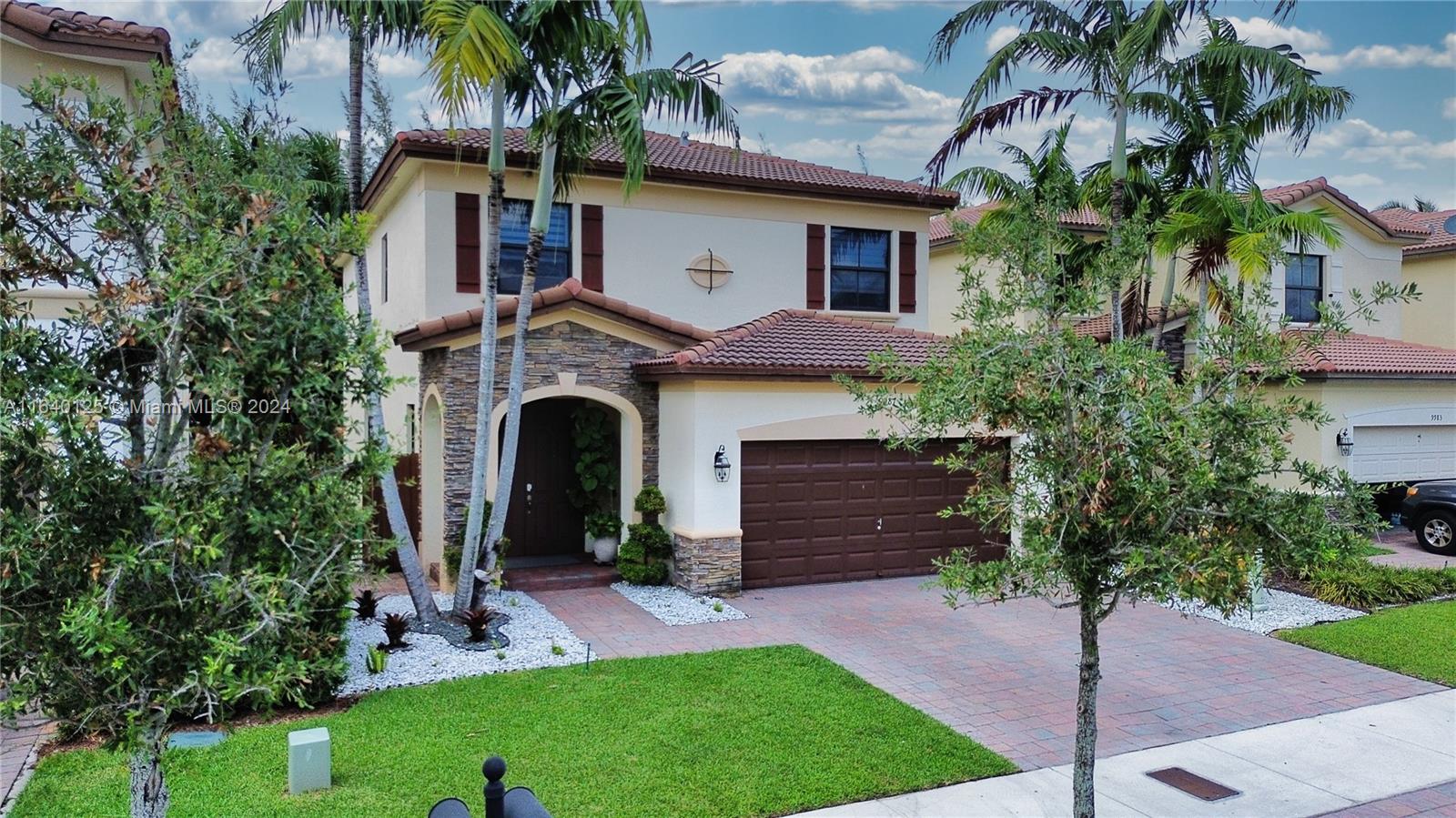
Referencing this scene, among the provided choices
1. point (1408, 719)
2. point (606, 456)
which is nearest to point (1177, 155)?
point (1408, 719)

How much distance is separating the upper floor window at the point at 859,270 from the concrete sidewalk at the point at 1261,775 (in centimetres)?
1134

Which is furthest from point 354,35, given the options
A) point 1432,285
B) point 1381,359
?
point 1432,285

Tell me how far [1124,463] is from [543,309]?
10.1m

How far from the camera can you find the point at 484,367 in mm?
11375

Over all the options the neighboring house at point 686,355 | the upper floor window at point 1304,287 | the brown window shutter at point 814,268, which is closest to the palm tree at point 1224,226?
the neighboring house at point 686,355

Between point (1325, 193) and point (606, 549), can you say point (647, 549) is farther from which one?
point (1325, 193)

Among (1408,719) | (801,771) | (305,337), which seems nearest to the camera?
(305,337)

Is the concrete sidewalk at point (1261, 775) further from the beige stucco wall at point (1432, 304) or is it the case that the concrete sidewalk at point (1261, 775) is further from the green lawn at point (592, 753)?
the beige stucco wall at point (1432, 304)

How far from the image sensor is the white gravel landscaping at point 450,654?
9703mm

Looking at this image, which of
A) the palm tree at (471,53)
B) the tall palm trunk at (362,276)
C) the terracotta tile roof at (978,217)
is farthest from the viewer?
the terracotta tile roof at (978,217)

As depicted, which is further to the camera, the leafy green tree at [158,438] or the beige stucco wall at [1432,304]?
the beige stucco wall at [1432,304]

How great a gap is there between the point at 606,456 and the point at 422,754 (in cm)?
838

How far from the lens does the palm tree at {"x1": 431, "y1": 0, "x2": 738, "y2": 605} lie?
33.7 feet

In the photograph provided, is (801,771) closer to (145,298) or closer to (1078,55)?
(145,298)
